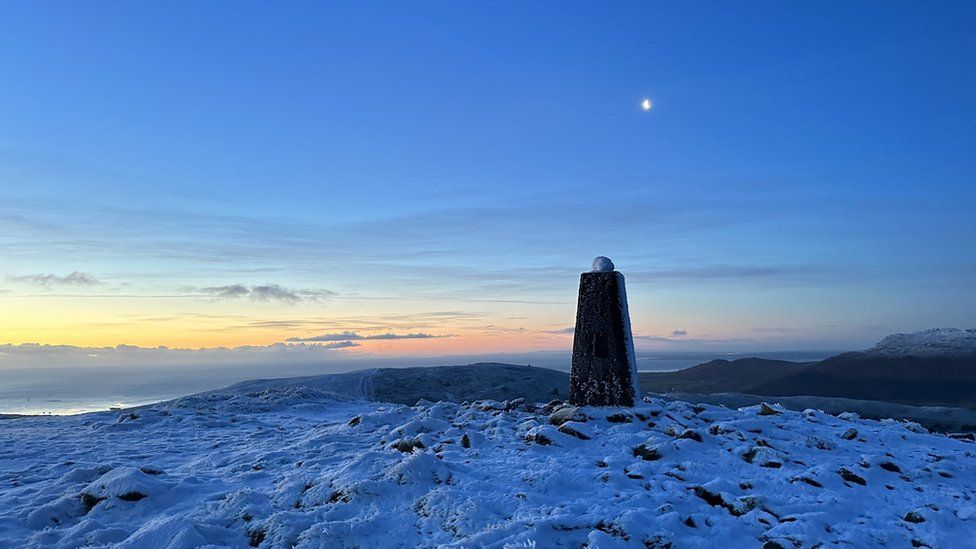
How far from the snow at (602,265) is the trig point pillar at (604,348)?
0.10ft

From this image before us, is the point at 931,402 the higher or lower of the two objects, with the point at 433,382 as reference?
lower

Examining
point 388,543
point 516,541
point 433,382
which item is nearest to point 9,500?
point 388,543

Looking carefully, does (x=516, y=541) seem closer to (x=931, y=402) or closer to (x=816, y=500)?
(x=816, y=500)

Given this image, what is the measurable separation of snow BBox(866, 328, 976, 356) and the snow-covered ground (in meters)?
27.4

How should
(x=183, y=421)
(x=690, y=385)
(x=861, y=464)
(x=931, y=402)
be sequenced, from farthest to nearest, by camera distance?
(x=690, y=385), (x=931, y=402), (x=183, y=421), (x=861, y=464)

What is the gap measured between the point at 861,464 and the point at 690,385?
2083cm

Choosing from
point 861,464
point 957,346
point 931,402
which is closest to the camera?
point 861,464

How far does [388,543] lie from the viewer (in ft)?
16.4

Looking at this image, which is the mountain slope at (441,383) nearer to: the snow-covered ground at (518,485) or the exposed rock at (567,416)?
the snow-covered ground at (518,485)

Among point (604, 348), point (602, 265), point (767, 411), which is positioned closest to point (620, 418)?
point (604, 348)

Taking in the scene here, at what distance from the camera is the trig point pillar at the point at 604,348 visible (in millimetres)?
9508

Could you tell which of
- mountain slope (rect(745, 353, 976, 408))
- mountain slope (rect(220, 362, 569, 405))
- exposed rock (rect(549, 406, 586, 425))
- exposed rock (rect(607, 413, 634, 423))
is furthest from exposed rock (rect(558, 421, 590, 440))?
mountain slope (rect(745, 353, 976, 408))

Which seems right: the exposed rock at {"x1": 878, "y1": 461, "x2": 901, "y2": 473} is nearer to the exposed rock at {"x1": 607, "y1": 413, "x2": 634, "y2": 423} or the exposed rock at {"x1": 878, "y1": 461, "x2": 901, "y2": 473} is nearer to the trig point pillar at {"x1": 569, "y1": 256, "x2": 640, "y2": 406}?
the exposed rock at {"x1": 607, "y1": 413, "x2": 634, "y2": 423}

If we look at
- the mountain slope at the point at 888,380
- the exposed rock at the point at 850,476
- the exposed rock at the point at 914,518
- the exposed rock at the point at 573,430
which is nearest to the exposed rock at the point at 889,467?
the exposed rock at the point at 850,476
